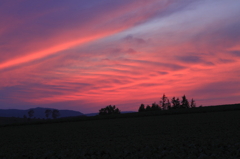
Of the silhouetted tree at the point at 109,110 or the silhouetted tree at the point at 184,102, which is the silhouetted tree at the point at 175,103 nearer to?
the silhouetted tree at the point at 184,102

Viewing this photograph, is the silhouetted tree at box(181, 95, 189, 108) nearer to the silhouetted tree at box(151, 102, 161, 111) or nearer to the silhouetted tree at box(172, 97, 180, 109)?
the silhouetted tree at box(172, 97, 180, 109)

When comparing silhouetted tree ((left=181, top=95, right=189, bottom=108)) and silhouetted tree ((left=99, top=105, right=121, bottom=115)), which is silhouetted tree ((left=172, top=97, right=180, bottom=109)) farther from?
silhouetted tree ((left=99, top=105, right=121, bottom=115))

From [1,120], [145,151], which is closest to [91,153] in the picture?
[145,151]

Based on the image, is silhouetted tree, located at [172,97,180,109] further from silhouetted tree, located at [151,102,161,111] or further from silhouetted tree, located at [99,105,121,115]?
silhouetted tree, located at [99,105,121,115]

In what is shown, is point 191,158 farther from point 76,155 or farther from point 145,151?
point 76,155

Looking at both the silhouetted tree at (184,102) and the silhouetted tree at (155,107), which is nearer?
the silhouetted tree at (184,102)

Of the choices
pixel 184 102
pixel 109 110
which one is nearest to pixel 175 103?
pixel 184 102

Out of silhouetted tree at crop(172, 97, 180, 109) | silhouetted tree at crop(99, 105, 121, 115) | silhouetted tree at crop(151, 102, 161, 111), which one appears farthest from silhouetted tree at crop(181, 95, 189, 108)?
A: silhouetted tree at crop(99, 105, 121, 115)

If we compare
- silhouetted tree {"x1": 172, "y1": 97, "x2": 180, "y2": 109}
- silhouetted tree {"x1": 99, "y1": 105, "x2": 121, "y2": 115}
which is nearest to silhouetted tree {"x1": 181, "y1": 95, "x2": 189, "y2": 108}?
silhouetted tree {"x1": 172, "y1": 97, "x2": 180, "y2": 109}

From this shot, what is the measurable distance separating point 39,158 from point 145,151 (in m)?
7.54

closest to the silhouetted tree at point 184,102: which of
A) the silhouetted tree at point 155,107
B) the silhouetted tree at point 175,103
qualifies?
the silhouetted tree at point 175,103

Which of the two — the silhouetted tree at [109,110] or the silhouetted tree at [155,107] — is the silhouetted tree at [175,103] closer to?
the silhouetted tree at [155,107]

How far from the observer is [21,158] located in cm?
1599

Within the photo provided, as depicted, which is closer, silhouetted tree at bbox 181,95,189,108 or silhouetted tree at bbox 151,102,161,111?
silhouetted tree at bbox 181,95,189,108
